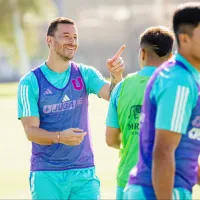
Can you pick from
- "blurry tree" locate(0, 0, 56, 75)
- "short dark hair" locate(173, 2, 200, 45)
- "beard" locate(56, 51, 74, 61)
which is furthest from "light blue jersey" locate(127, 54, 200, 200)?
"blurry tree" locate(0, 0, 56, 75)

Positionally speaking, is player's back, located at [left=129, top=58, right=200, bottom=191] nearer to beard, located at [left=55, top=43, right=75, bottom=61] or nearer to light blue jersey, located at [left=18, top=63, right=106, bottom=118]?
light blue jersey, located at [left=18, top=63, right=106, bottom=118]

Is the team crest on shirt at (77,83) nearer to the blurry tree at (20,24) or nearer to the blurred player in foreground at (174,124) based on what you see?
the blurred player in foreground at (174,124)

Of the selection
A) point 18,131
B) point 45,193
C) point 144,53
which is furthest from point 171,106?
point 18,131

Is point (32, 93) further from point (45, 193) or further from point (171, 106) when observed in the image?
point (171, 106)

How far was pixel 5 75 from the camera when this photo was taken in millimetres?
84438

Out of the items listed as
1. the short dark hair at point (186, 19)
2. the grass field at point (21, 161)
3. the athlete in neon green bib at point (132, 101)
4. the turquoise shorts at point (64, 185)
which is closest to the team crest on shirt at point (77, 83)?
the turquoise shorts at point (64, 185)

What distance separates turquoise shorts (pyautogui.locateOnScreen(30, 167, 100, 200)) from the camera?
26.5ft

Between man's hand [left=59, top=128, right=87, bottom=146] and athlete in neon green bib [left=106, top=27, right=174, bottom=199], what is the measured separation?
413 mm

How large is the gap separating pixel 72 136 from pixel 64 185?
0.83 metres

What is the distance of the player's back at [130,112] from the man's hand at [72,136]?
1.97ft

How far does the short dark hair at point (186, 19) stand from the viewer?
16.3 ft

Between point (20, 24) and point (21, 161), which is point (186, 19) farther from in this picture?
point (20, 24)

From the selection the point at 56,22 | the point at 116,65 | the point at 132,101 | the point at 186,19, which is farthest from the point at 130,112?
the point at 56,22

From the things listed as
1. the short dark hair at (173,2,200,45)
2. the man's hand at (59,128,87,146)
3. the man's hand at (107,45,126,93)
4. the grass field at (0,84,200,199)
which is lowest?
the grass field at (0,84,200,199)
